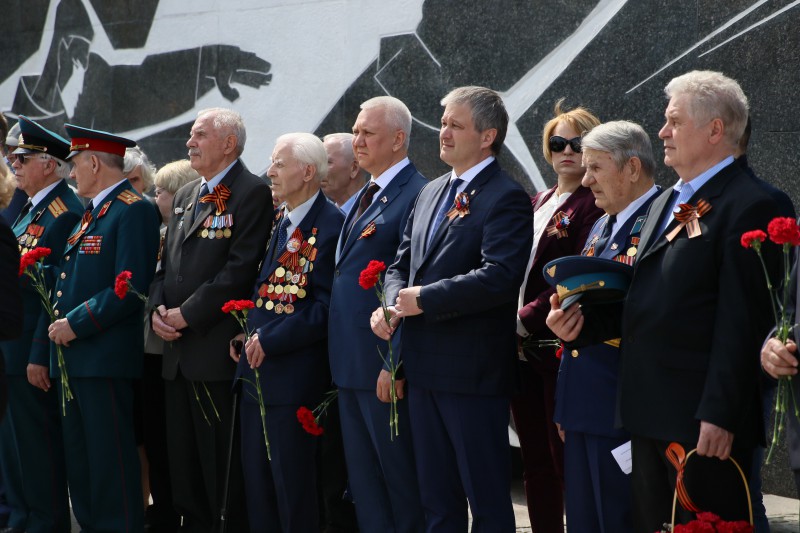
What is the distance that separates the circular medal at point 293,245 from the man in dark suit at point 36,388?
147 centimetres

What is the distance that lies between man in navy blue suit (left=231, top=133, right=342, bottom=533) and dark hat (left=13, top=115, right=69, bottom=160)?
1.57 metres

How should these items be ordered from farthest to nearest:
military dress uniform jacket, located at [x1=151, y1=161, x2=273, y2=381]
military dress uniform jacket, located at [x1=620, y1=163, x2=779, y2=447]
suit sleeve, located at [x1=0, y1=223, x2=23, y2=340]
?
military dress uniform jacket, located at [x1=151, y1=161, x2=273, y2=381] < suit sleeve, located at [x1=0, y1=223, x2=23, y2=340] < military dress uniform jacket, located at [x1=620, y1=163, x2=779, y2=447]

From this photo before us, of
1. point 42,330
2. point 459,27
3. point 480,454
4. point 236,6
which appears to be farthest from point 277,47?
point 480,454

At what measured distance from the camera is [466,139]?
448 centimetres


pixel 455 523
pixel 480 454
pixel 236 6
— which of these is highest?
pixel 236 6

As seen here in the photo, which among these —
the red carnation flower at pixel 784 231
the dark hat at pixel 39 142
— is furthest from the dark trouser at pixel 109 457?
the red carnation flower at pixel 784 231

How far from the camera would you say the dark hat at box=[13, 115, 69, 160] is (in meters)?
5.90

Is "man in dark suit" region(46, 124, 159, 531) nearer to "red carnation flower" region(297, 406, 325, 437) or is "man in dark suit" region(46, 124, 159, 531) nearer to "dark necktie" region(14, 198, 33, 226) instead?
"dark necktie" region(14, 198, 33, 226)

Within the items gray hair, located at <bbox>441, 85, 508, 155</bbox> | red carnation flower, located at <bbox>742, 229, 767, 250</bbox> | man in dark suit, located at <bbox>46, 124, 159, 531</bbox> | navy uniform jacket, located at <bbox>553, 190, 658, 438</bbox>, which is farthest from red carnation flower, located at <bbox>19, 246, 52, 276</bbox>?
red carnation flower, located at <bbox>742, 229, 767, 250</bbox>

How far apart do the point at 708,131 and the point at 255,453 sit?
261cm

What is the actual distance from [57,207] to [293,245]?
1.63 meters

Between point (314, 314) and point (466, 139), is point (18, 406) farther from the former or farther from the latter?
point (466, 139)

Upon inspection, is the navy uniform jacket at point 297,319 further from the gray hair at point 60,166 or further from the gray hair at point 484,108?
the gray hair at point 60,166

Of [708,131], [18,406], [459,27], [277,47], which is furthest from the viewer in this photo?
[277,47]
